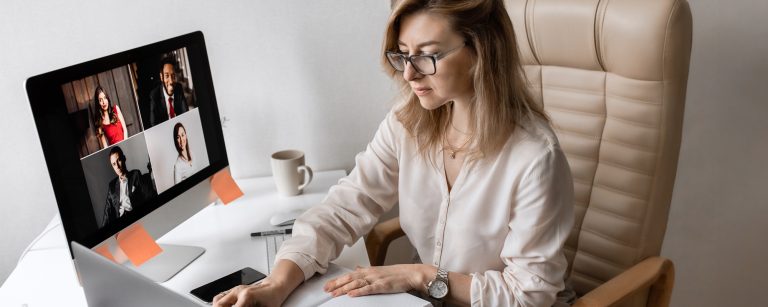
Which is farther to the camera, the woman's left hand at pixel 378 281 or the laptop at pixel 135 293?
the woman's left hand at pixel 378 281

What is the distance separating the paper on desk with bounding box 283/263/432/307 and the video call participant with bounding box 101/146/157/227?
366mm

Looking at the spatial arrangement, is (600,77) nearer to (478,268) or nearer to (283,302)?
(478,268)

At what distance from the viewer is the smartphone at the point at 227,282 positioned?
1.22 metres

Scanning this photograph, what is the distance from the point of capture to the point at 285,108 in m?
1.79

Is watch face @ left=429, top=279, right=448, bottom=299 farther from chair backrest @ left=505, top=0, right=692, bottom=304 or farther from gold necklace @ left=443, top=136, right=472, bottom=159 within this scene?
chair backrest @ left=505, top=0, right=692, bottom=304

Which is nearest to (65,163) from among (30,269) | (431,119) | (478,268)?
(30,269)

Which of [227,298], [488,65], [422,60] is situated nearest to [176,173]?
[227,298]

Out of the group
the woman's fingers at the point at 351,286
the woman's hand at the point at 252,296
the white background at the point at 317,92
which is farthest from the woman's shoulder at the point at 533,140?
the white background at the point at 317,92

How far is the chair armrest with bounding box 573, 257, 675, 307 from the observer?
3.96 ft

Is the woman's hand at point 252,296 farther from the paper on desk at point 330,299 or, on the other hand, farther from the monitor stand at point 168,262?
the monitor stand at point 168,262

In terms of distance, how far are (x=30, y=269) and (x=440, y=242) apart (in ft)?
2.88

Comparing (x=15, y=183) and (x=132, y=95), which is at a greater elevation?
(x=132, y=95)

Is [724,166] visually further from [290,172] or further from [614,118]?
[290,172]

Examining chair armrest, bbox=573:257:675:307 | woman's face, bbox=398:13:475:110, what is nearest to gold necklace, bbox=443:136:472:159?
woman's face, bbox=398:13:475:110
